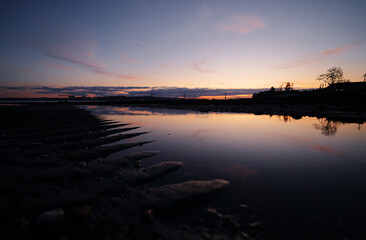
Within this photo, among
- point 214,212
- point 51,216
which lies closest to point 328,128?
point 214,212

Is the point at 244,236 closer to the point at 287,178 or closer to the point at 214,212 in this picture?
the point at 214,212

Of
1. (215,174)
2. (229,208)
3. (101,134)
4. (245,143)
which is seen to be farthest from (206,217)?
(101,134)

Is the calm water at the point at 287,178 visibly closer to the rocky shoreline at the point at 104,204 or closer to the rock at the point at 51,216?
the rocky shoreline at the point at 104,204

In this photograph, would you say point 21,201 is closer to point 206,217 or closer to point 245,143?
point 206,217

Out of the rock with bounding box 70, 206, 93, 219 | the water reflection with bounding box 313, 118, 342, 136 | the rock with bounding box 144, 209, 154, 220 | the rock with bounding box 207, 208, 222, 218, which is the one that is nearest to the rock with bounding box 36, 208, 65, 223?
the rock with bounding box 70, 206, 93, 219

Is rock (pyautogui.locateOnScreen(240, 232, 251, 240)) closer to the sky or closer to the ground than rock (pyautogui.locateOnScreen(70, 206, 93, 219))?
closer to the ground

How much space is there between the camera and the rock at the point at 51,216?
107 inches

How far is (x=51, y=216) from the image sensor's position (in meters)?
2.79

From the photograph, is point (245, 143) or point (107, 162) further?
point (245, 143)

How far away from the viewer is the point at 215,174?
5195 mm

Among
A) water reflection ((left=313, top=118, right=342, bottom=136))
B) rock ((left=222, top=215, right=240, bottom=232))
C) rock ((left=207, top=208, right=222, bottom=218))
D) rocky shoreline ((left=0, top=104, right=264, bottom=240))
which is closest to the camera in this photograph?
rocky shoreline ((left=0, top=104, right=264, bottom=240))

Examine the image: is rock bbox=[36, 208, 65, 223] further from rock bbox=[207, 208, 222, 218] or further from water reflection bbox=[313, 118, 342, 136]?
water reflection bbox=[313, 118, 342, 136]

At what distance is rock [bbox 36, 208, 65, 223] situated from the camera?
107 inches

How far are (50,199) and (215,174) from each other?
13.9 ft
